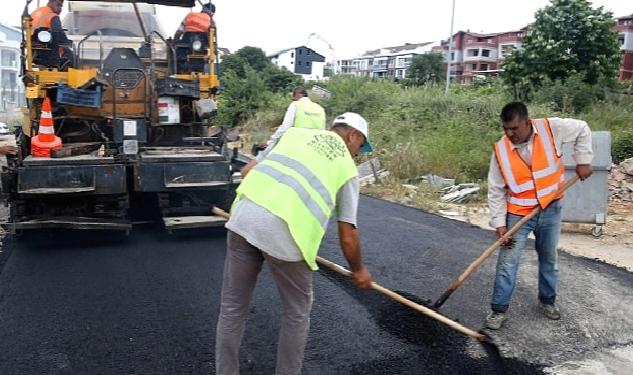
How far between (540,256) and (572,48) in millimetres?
13834

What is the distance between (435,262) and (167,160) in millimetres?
2670

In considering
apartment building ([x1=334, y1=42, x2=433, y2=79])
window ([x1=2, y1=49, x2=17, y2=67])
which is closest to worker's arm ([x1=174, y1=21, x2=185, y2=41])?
window ([x1=2, y1=49, x2=17, y2=67])

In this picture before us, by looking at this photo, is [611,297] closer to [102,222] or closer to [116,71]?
[102,222]

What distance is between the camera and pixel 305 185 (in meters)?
2.27

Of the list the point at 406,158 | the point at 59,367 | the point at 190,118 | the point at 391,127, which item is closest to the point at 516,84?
the point at 391,127

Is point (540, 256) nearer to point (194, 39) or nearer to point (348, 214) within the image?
point (348, 214)

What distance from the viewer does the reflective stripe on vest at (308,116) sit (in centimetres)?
532

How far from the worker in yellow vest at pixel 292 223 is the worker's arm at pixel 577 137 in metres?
1.63

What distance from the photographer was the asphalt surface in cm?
296

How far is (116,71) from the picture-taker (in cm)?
570

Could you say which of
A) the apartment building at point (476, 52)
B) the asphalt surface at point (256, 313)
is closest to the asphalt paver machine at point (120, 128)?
the asphalt surface at point (256, 313)

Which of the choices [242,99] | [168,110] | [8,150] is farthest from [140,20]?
[242,99]

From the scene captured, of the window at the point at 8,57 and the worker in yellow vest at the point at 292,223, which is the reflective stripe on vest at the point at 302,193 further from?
the window at the point at 8,57

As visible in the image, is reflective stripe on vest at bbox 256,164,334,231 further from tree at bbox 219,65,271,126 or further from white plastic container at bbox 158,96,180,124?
tree at bbox 219,65,271,126
